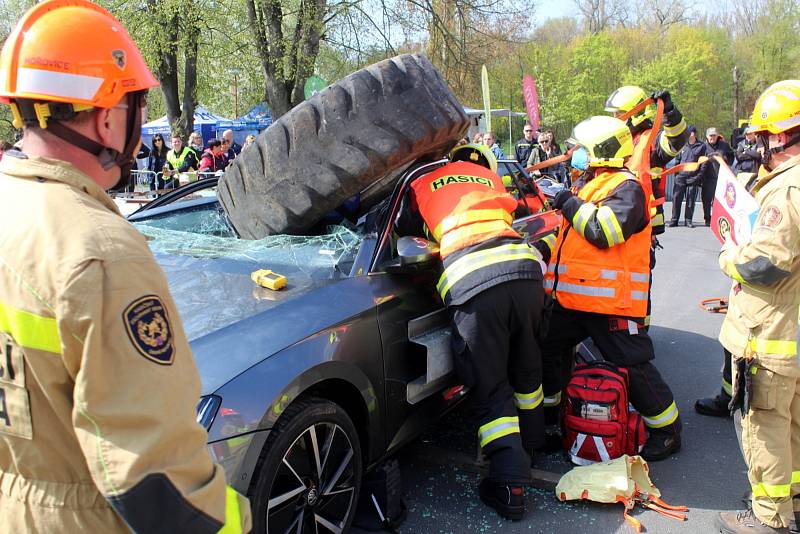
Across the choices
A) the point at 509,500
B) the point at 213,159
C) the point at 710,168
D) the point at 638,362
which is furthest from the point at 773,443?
the point at 213,159

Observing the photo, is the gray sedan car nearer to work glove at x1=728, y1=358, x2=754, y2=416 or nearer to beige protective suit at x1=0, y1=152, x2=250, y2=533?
beige protective suit at x1=0, y1=152, x2=250, y2=533

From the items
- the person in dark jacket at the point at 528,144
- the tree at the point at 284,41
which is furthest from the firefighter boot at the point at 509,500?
the tree at the point at 284,41

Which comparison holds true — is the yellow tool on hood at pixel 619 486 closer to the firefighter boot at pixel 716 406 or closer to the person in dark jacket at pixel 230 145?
the firefighter boot at pixel 716 406

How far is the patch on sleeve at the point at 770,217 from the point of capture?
2.69 m

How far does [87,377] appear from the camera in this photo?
107cm

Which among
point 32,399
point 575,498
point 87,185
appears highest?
point 87,185

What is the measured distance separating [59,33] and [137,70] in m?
0.15

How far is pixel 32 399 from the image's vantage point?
3.79 feet

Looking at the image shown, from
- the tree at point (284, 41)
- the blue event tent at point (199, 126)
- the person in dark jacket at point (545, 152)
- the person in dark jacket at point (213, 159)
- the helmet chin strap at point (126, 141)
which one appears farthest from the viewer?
the blue event tent at point (199, 126)

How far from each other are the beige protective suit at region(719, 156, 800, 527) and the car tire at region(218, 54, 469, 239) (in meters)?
1.49

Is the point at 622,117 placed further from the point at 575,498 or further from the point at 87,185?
the point at 87,185

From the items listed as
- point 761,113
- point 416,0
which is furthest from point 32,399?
point 416,0

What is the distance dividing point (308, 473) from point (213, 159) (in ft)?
38.3

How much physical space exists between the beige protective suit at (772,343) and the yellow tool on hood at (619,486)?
469 mm
